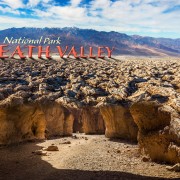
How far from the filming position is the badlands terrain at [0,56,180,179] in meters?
18.6

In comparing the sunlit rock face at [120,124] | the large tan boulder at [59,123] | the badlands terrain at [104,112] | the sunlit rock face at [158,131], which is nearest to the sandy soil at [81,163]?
the badlands terrain at [104,112]

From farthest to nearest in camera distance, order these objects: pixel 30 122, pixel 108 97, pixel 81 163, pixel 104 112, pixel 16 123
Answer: pixel 30 122
pixel 104 112
pixel 16 123
pixel 108 97
pixel 81 163

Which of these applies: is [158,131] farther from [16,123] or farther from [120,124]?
[16,123]

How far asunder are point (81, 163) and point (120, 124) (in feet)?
24.1

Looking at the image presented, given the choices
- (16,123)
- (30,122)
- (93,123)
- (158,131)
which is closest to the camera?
(158,131)

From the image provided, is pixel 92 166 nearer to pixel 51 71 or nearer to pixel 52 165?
pixel 52 165

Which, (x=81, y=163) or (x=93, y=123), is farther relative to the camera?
(x=93, y=123)

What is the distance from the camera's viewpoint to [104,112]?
83.1ft

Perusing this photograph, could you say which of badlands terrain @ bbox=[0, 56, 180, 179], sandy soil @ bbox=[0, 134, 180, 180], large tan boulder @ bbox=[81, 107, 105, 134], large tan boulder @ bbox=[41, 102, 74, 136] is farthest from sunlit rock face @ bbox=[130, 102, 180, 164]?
large tan boulder @ bbox=[81, 107, 105, 134]

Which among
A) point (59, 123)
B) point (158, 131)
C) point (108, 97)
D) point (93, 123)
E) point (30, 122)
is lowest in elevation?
point (93, 123)

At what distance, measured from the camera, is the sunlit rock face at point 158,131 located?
18281mm

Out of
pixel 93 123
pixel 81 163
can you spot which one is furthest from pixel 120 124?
pixel 93 123

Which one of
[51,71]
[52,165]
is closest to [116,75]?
[51,71]

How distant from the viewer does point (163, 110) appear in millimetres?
18891
